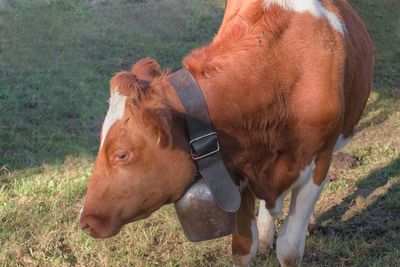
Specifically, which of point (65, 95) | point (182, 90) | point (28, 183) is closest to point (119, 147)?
point (182, 90)

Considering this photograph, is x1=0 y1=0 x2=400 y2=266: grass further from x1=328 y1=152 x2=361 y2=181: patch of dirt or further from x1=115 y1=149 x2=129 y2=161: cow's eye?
x1=115 y1=149 x2=129 y2=161: cow's eye

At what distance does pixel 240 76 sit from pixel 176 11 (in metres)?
8.92

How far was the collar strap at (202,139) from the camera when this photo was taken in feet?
8.52

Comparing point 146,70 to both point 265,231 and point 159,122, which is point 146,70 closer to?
point 159,122

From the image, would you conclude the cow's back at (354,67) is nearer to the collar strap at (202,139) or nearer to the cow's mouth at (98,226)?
the collar strap at (202,139)

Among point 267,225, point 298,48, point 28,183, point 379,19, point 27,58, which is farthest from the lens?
point 379,19

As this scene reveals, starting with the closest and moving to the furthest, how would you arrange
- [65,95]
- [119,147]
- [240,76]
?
[119,147]
[240,76]
[65,95]

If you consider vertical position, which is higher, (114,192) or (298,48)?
(298,48)

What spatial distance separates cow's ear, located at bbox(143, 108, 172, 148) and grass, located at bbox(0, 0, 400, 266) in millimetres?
1623

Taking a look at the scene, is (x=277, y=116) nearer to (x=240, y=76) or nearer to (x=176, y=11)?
(x=240, y=76)

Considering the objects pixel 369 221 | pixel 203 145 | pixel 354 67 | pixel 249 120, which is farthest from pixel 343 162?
pixel 203 145

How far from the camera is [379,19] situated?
11234 millimetres

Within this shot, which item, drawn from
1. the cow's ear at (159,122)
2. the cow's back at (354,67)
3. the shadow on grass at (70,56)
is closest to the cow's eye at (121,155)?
the cow's ear at (159,122)

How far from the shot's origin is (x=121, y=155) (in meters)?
2.52
